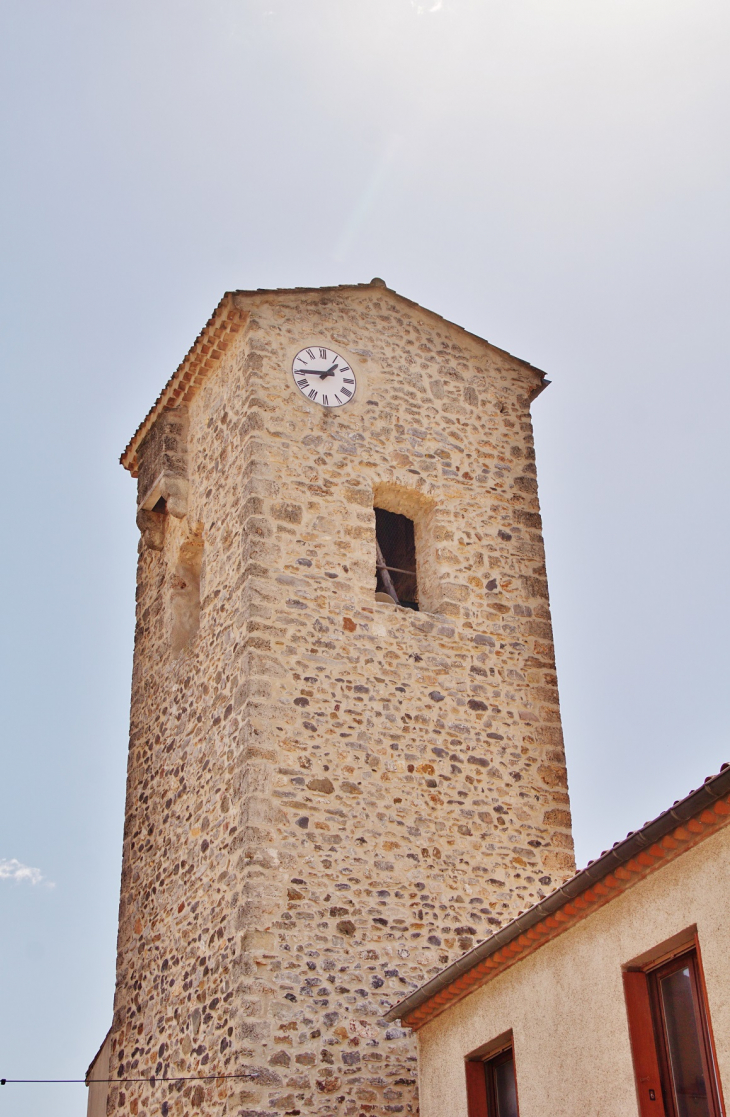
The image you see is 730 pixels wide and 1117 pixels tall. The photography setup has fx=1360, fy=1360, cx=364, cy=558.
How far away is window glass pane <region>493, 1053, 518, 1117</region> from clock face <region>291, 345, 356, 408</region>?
21.8 ft

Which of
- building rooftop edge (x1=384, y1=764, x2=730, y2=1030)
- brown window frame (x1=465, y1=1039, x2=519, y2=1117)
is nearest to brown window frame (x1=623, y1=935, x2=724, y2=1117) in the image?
building rooftop edge (x1=384, y1=764, x2=730, y2=1030)

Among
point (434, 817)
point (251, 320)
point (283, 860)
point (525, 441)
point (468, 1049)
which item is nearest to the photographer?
point (468, 1049)

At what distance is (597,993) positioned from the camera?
7965 millimetres

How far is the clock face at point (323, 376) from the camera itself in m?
13.4

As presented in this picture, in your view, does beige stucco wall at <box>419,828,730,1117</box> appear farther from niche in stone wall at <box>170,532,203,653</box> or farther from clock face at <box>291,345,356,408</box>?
clock face at <box>291,345,356,408</box>

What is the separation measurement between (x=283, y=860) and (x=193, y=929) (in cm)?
122

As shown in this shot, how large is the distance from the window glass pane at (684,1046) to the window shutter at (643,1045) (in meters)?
0.11

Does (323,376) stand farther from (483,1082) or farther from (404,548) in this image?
(483,1082)

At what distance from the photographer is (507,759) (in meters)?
12.7

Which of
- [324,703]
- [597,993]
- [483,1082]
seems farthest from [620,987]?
[324,703]

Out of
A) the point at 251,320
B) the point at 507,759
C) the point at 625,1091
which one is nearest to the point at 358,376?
the point at 251,320

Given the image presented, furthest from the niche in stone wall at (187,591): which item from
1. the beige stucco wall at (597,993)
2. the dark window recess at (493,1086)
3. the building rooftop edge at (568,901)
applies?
the dark window recess at (493,1086)

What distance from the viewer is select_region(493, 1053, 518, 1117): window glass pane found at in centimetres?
892

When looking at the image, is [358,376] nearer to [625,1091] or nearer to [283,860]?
[283,860]
